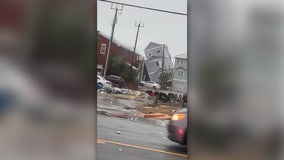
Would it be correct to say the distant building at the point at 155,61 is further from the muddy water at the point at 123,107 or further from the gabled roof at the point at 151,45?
the muddy water at the point at 123,107

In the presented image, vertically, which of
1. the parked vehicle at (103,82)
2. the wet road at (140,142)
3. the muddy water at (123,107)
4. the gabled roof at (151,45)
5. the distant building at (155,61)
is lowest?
the wet road at (140,142)

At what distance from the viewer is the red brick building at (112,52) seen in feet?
5.68

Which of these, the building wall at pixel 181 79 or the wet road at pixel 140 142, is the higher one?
the building wall at pixel 181 79

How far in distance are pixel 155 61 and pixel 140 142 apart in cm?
45

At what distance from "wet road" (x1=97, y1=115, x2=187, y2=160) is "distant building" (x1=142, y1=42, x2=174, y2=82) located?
257 millimetres

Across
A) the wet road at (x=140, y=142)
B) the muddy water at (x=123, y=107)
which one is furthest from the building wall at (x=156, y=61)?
the wet road at (x=140, y=142)

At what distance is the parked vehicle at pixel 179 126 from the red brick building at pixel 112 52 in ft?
1.12

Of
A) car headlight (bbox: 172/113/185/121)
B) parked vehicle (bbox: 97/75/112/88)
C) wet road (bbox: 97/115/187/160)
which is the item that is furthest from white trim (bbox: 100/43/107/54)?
car headlight (bbox: 172/113/185/121)

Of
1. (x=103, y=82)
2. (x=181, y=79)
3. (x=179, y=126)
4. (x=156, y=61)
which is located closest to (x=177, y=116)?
(x=179, y=126)

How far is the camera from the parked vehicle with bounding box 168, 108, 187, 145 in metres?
1.79

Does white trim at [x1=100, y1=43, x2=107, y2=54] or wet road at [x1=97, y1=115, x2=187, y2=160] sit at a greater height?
white trim at [x1=100, y1=43, x2=107, y2=54]

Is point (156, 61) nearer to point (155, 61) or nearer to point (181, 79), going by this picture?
point (155, 61)

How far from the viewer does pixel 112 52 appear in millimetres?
1761

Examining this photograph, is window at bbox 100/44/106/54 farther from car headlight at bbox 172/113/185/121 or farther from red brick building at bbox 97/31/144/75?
car headlight at bbox 172/113/185/121
